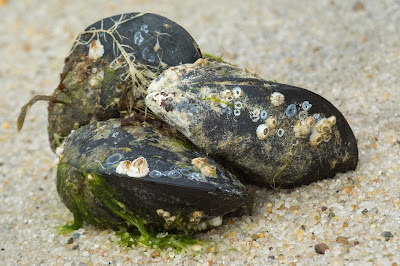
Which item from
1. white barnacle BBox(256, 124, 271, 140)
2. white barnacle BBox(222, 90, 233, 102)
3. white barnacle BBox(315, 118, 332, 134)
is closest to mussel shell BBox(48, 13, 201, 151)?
white barnacle BBox(222, 90, 233, 102)

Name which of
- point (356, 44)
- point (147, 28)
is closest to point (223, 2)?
point (356, 44)

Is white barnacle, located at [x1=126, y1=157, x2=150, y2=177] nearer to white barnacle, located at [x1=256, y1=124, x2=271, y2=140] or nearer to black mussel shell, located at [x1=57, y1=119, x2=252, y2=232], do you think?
black mussel shell, located at [x1=57, y1=119, x2=252, y2=232]

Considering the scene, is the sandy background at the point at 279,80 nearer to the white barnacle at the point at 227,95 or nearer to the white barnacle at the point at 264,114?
the white barnacle at the point at 264,114

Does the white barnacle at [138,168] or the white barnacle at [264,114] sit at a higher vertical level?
the white barnacle at [264,114]

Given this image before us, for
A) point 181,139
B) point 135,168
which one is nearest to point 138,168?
point 135,168

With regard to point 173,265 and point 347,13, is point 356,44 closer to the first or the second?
point 347,13

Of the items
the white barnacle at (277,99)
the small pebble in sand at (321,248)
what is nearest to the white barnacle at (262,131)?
the white barnacle at (277,99)
